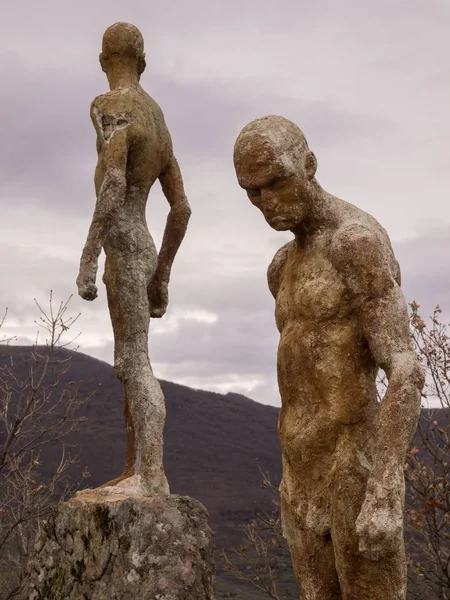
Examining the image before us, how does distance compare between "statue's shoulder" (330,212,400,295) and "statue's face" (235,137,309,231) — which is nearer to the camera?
"statue's shoulder" (330,212,400,295)

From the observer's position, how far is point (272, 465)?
60.4 ft

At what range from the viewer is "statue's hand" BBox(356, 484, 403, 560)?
302 centimetres

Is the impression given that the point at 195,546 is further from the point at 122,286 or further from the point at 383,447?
the point at 383,447

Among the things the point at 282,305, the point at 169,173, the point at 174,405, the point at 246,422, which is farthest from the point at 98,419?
the point at 282,305

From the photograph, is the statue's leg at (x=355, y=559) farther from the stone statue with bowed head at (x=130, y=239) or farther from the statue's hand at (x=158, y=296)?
the statue's hand at (x=158, y=296)

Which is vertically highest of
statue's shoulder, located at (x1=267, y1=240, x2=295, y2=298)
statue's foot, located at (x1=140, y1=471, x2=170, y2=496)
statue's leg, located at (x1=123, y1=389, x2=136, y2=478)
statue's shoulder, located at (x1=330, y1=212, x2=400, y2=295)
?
statue's shoulder, located at (x1=267, y1=240, x2=295, y2=298)

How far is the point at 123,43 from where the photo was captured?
604 centimetres

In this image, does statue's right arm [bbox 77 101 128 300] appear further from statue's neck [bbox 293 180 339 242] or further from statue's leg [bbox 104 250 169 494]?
statue's neck [bbox 293 180 339 242]

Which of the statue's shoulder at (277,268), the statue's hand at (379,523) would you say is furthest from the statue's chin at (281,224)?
the statue's hand at (379,523)

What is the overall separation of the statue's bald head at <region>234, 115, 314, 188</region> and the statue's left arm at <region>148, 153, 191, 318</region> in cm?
251

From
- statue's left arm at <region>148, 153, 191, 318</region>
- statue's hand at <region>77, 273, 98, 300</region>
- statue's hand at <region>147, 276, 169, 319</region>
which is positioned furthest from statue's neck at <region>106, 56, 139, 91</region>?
statue's hand at <region>77, 273, 98, 300</region>

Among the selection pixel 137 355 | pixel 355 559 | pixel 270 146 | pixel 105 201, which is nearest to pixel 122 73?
pixel 105 201

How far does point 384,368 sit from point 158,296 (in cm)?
299

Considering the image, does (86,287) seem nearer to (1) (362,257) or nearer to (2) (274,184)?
(2) (274,184)
